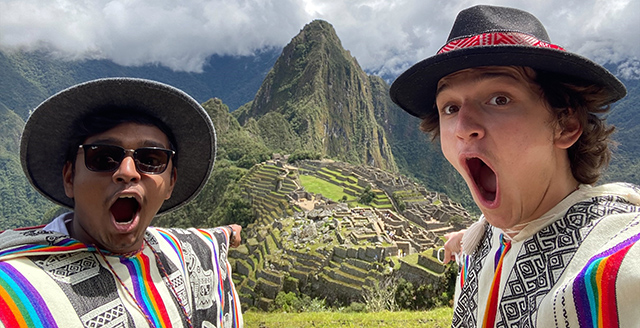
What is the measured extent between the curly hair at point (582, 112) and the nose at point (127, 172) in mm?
1262

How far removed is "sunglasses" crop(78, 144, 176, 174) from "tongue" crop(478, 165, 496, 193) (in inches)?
44.8

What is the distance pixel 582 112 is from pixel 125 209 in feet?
5.07

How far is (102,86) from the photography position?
1146 millimetres

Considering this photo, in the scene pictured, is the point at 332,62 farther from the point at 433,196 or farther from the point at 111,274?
the point at 111,274

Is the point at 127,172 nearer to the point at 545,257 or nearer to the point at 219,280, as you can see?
the point at 219,280

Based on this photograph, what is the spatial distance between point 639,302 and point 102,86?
5.19 feet

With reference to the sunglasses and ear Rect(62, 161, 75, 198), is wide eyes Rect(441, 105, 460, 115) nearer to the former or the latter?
the sunglasses

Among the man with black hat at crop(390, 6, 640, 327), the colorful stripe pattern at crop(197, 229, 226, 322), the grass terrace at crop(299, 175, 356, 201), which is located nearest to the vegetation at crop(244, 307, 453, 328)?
the colorful stripe pattern at crop(197, 229, 226, 322)

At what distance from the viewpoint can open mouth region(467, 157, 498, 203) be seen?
3.61 ft

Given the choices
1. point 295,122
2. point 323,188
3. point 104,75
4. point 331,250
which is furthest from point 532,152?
point 104,75

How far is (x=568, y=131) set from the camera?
3.41 feet

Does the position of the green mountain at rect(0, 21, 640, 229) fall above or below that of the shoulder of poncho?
above

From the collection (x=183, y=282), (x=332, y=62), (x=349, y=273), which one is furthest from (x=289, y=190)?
(x=332, y=62)

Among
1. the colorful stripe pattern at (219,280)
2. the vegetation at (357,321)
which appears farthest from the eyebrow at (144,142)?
the vegetation at (357,321)
